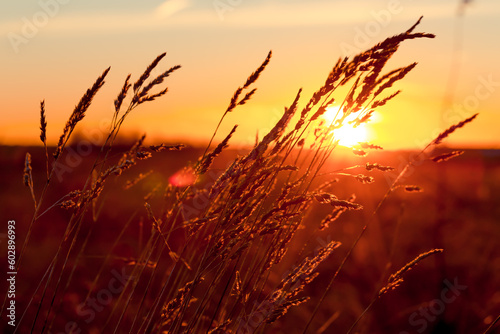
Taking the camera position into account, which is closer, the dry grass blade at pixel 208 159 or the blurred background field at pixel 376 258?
the dry grass blade at pixel 208 159

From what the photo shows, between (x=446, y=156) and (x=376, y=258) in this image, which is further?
(x=376, y=258)

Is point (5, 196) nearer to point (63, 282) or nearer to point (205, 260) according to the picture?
point (63, 282)

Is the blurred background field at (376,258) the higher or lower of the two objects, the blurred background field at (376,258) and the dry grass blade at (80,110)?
the lower

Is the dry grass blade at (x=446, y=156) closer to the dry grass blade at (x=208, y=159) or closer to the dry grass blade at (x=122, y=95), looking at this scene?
the dry grass blade at (x=208, y=159)

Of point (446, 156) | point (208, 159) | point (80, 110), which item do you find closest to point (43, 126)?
point (80, 110)

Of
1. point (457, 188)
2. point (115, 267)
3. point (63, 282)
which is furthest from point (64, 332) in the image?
point (457, 188)

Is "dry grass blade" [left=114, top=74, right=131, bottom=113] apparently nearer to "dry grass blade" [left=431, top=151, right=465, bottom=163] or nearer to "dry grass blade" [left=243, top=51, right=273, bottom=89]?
"dry grass blade" [left=243, top=51, right=273, bottom=89]

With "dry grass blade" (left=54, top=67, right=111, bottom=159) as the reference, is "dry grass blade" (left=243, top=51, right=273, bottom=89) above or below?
above

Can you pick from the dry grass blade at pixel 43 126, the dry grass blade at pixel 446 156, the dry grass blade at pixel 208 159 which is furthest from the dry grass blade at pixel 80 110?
the dry grass blade at pixel 446 156

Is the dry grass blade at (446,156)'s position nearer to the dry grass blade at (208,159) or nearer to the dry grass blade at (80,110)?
the dry grass blade at (208,159)

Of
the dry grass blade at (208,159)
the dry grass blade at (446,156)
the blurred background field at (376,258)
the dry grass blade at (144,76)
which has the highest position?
the dry grass blade at (446,156)

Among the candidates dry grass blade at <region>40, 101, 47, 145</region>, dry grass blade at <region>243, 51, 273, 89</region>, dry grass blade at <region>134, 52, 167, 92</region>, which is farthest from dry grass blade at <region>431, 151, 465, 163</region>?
dry grass blade at <region>40, 101, 47, 145</region>

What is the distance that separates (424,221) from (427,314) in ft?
14.0

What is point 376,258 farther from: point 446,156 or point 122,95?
point 122,95
